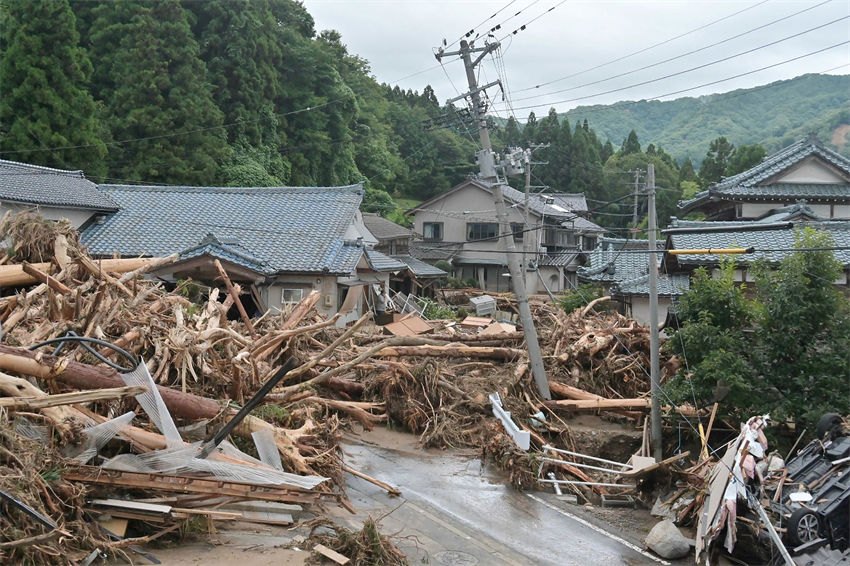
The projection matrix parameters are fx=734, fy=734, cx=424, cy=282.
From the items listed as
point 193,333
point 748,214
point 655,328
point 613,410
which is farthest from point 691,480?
point 748,214

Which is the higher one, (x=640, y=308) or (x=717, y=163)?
(x=717, y=163)

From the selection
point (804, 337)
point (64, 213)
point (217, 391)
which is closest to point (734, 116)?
point (64, 213)

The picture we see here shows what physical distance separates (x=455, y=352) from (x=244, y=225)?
457 inches

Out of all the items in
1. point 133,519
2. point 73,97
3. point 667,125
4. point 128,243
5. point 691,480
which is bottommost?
point 691,480

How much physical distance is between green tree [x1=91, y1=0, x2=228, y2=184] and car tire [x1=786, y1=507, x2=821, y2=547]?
31953 millimetres

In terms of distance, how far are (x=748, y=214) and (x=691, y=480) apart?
583 inches

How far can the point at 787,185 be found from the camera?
2305 centimetres

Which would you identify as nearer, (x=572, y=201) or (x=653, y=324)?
(x=653, y=324)

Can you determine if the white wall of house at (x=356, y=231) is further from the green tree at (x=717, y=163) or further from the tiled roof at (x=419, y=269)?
the green tree at (x=717, y=163)

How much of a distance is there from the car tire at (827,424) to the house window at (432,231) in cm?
3862

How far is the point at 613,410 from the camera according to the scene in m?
15.8

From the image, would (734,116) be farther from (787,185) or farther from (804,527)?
(804,527)

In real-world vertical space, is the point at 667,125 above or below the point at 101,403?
above

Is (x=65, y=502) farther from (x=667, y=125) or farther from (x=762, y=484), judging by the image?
(x=667, y=125)
